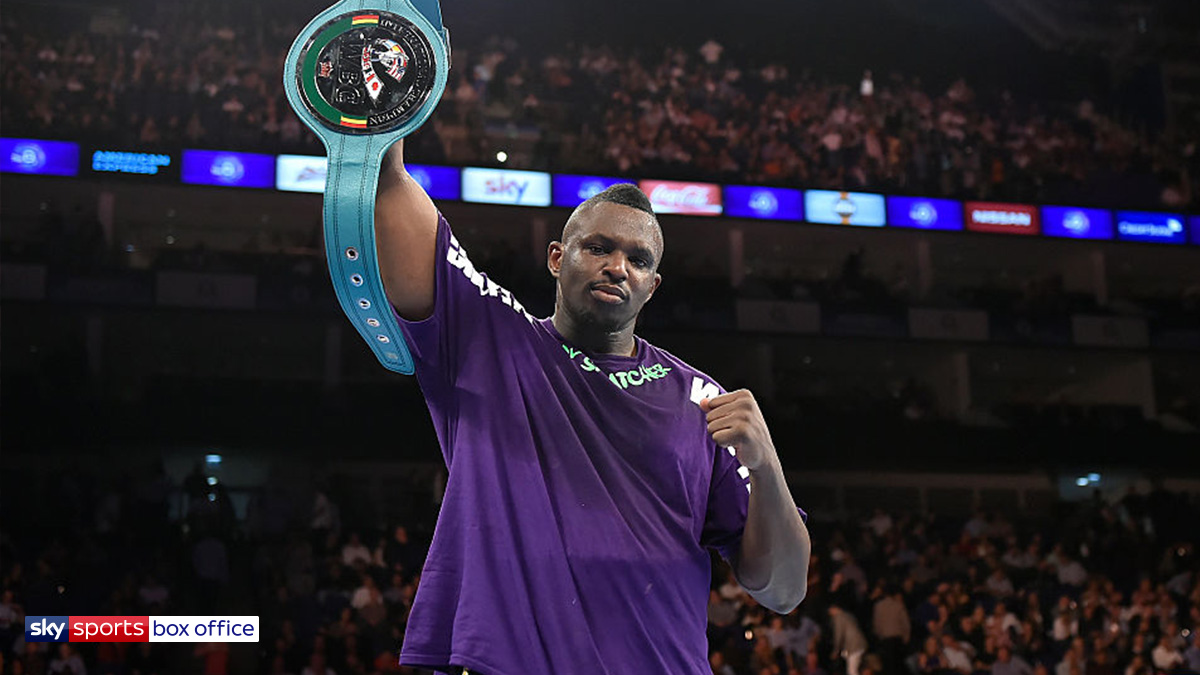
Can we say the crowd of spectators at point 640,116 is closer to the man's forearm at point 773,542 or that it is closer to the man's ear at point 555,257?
the man's ear at point 555,257

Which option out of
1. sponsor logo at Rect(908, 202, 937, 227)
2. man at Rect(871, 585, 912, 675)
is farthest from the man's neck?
sponsor logo at Rect(908, 202, 937, 227)

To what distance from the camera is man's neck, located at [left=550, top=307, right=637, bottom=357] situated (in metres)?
2.17

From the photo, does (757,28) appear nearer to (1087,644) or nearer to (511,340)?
(1087,644)

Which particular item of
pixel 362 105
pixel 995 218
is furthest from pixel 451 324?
pixel 995 218

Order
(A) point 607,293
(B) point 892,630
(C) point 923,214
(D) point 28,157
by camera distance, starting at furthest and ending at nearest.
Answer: (C) point 923,214
(D) point 28,157
(B) point 892,630
(A) point 607,293

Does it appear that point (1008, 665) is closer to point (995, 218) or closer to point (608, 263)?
point (995, 218)

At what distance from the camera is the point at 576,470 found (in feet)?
6.43

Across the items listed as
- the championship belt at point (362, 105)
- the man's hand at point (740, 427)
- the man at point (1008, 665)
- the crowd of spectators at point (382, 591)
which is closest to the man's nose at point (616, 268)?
the man's hand at point (740, 427)

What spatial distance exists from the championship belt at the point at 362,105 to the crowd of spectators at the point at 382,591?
29.8 ft

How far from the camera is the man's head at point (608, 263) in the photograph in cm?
212

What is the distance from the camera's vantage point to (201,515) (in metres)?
13.3

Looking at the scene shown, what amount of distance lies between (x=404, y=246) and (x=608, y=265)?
1.17 ft

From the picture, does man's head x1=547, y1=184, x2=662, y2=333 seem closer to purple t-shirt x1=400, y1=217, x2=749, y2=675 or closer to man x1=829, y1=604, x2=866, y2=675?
purple t-shirt x1=400, y1=217, x2=749, y2=675

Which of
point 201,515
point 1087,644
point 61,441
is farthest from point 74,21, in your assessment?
point 1087,644
